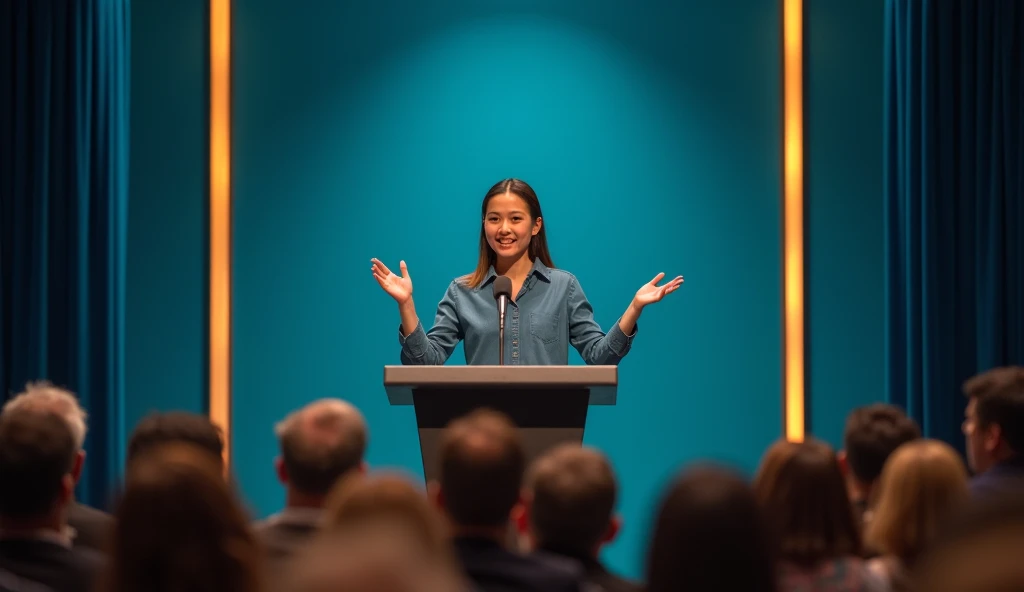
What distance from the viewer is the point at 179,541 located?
1500mm

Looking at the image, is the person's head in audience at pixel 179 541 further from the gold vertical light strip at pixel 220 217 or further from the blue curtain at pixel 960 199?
the gold vertical light strip at pixel 220 217

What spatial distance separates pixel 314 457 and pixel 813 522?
3.24 ft

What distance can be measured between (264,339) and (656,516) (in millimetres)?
3941

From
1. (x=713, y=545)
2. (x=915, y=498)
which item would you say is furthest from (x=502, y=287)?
(x=713, y=545)

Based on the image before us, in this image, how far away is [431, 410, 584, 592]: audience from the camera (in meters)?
1.94

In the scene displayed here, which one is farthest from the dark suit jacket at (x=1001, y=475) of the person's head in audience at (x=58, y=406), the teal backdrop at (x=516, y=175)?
the teal backdrop at (x=516, y=175)

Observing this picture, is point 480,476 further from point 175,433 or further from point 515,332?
point 515,332

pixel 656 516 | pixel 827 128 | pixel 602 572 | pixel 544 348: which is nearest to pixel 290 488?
pixel 602 572

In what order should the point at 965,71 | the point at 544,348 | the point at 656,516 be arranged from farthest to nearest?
the point at 965,71, the point at 544,348, the point at 656,516

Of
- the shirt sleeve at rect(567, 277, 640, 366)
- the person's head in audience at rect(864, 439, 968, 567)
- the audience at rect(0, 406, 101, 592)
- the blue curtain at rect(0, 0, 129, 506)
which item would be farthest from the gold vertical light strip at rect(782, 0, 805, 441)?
the audience at rect(0, 406, 101, 592)

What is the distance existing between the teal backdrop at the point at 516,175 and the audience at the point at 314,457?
108 inches

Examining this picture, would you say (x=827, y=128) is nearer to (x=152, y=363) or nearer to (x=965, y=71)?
(x=965, y=71)

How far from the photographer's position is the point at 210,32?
207 inches

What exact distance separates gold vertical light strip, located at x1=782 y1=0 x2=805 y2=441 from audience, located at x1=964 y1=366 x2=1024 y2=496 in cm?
205
